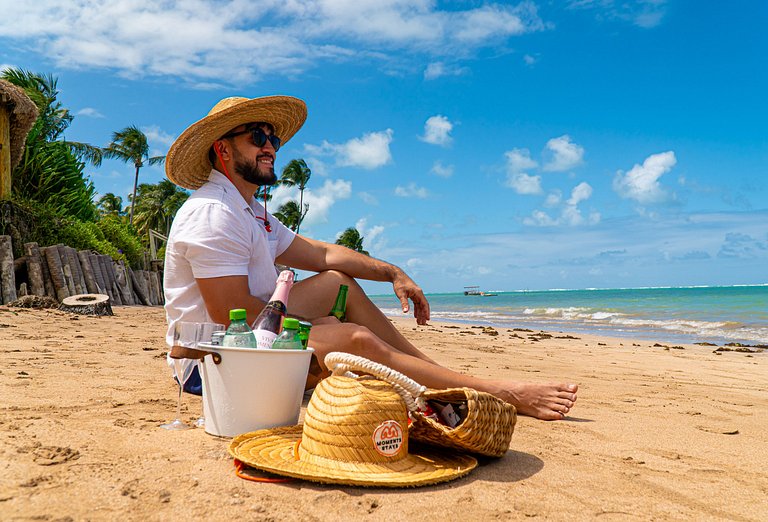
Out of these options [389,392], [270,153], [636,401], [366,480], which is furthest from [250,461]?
[636,401]

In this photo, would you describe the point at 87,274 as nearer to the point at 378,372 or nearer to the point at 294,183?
the point at 378,372

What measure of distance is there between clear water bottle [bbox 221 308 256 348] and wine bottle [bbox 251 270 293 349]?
0.07 m

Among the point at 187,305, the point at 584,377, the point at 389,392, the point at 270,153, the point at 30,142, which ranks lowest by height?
the point at 584,377

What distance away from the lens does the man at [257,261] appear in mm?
2688

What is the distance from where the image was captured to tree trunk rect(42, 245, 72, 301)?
11.2 m

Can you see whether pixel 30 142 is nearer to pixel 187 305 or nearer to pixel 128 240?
pixel 128 240

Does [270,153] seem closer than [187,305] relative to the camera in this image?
No

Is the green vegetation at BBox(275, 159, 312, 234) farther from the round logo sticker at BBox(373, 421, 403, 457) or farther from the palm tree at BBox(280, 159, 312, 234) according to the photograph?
the round logo sticker at BBox(373, 421, 403, 457)

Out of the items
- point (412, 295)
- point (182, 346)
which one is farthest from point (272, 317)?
point (412, 295)

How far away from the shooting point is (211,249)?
2631mm

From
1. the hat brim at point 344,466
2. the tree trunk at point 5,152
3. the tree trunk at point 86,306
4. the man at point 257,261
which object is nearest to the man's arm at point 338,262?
the man at point 257,261

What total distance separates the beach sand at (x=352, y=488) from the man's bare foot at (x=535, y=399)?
63 millimetres

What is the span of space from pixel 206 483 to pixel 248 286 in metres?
1.08

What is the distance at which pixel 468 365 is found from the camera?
19.3 feet
